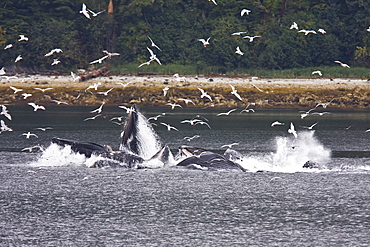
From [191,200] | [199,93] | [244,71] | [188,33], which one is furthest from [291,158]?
[188,33]

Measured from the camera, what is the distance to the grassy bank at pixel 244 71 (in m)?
81.2

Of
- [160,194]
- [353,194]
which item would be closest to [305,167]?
[353,194]

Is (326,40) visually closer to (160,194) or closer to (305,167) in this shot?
(305,167)

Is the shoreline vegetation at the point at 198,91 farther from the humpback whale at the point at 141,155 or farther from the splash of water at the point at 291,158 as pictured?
the humpback whale at the point at 141,155

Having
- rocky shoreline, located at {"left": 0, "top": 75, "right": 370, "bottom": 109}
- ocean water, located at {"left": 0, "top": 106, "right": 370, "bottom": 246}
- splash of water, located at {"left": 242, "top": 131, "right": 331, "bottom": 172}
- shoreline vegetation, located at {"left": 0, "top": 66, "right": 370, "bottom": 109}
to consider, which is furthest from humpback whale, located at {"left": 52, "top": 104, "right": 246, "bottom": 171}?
rocky shoreline, located at {"left": 0, "top": 75, "right": 370, "bottom": 109}

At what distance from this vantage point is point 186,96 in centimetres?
7306

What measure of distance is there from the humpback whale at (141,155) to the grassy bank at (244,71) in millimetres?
49024

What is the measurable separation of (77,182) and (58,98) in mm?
45459

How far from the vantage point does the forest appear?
8650 cm

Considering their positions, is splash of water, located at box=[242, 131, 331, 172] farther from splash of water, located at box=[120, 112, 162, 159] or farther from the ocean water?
splash of water, located at box=[120, 112, 162, 159]

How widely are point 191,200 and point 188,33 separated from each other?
67.9 meters

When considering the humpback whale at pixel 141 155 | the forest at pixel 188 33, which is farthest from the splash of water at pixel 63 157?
the forest at pixel 188 33

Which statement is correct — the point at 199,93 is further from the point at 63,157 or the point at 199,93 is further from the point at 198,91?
the point at 63,157

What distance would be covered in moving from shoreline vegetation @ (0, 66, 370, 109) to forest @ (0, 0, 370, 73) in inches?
301
